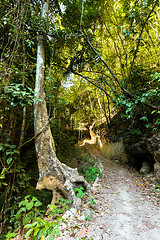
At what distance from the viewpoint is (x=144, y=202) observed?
3.16 m

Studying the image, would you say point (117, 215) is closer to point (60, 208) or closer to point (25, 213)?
point (60, 208)

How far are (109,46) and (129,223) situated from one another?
894 cm

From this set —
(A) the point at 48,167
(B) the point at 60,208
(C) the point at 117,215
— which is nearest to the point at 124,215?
(C) the point at 117,215

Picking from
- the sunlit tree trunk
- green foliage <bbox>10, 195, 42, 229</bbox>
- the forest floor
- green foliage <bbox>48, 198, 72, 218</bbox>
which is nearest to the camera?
green foliage <bbox>10, 195, 42, 229</bbox>

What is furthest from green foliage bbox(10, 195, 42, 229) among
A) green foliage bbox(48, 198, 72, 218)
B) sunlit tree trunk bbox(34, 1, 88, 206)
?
sunlit tree trunk bbox(34, 1, 88, 206)

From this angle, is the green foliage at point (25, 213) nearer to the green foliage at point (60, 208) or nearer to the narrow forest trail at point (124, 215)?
the green foliage at point (60, 208)

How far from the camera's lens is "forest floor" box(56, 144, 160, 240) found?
1.94 m

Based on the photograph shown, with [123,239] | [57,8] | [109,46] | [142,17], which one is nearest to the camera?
[123,239]

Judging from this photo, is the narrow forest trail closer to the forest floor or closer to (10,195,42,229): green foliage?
the forest floor

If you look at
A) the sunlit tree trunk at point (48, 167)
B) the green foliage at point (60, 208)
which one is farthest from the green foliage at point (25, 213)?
the sunlit tree trunk at point (48, 167)

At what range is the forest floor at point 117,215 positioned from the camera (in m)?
1.94

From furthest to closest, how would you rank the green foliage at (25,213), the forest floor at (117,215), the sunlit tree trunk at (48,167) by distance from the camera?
the sunlit tree trunk at (48,167) → the forest floor at (117,215) → the green foliage at (25,213)

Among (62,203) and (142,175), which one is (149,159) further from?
(62,203)

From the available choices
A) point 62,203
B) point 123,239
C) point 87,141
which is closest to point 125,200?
point 123,239
